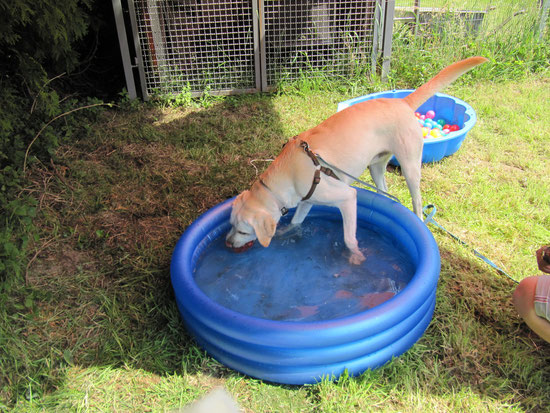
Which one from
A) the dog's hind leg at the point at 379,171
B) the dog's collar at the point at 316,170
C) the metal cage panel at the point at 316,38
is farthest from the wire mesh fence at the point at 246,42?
the dog's collar at the point at 316,170

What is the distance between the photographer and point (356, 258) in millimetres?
3695

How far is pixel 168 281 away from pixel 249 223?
88 cm

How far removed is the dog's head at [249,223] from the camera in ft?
10.5

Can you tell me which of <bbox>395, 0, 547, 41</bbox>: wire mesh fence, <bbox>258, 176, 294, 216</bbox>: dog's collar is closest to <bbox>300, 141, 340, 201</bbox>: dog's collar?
<bbox>258, 176, 294, 216</bbox>: dog's collar

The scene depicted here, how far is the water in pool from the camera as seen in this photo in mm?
3279

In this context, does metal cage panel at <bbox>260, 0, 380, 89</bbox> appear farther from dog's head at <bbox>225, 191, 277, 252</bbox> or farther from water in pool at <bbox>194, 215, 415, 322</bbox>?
dog's head at <bbox>225, 191, 277, 252</bbox>

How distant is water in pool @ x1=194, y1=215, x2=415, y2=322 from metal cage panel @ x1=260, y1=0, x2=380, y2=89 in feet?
12.1

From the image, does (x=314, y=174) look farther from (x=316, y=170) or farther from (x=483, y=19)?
(x=483, y=19)

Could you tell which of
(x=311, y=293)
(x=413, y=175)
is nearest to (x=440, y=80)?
(x=413, y=175)

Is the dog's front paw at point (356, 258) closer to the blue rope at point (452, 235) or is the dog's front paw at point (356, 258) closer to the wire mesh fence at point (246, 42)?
the blue rope at point (452, 235)

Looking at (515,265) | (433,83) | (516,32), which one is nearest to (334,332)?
(515,265)

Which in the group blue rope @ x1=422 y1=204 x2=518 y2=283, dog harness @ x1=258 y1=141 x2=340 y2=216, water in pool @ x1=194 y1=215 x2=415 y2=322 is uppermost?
dog harness @ x1=258 y1=141 x2=340 y2=216

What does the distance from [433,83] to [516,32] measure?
193 inches

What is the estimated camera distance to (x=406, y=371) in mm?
2777
